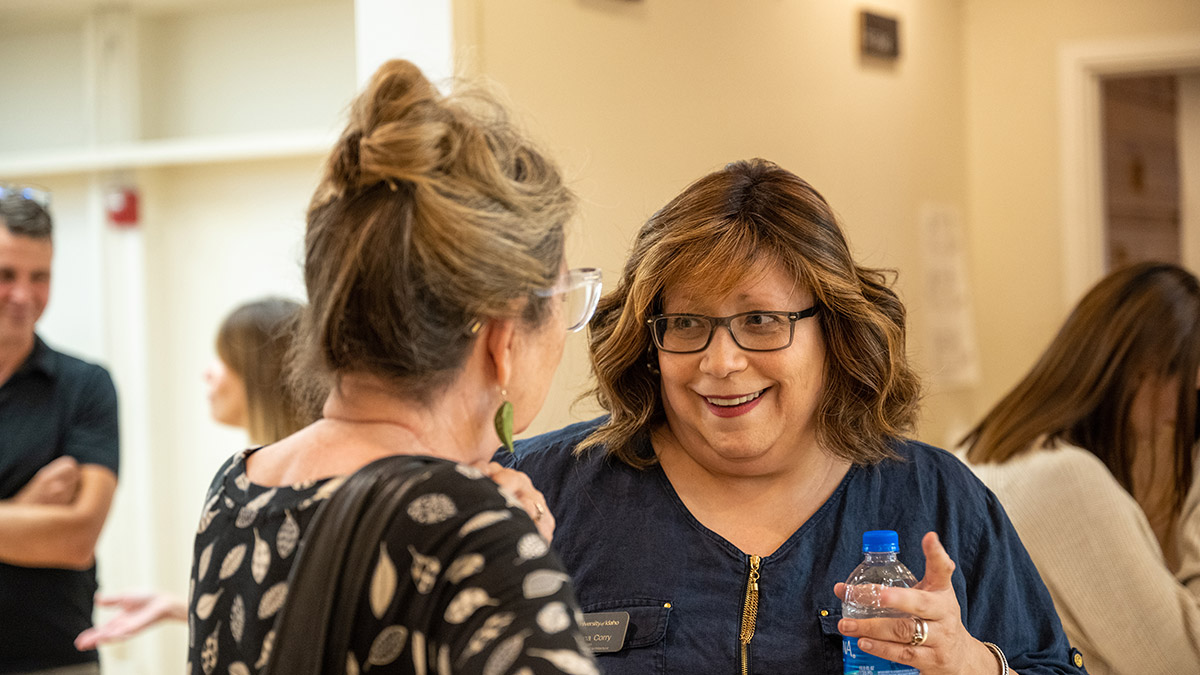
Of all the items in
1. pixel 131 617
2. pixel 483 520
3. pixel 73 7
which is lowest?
pixel 131 617

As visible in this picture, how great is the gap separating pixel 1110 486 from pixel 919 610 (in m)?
1.09

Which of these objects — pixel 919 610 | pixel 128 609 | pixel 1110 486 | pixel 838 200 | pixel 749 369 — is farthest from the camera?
pixel 838 200

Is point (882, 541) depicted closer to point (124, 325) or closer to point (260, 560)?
point (260, 560)

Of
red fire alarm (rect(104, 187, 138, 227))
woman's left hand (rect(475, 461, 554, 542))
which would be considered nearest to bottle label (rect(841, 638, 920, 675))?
woman's left hand (rect(475, 461, 554, 542))

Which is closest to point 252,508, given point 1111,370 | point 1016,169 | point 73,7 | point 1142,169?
point 1111,370

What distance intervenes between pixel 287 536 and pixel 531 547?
0.73 ft

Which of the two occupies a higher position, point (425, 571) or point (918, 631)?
point (425, 571)

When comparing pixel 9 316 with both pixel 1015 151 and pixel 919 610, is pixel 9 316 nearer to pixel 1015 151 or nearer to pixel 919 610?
pixel 919 610

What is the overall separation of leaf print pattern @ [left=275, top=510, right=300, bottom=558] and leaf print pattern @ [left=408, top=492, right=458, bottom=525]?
122 mm

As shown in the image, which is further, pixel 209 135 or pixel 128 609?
pixel 209 135

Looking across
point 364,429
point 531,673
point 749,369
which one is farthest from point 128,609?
point 531,673

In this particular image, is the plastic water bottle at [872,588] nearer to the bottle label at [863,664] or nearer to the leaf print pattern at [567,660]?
the bottle label at [863,664]

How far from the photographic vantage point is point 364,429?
1.05 m

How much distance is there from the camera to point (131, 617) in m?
2.66
